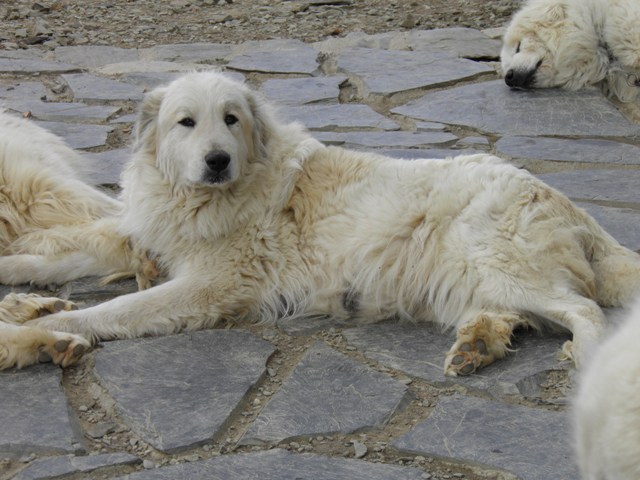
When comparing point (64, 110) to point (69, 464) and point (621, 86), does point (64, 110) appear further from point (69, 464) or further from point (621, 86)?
point (69, 464)

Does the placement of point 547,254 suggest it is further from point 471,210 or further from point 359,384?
point 359,384

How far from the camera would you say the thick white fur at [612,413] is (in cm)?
229

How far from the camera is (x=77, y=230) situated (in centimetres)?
516

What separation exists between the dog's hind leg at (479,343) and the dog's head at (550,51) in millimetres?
4041

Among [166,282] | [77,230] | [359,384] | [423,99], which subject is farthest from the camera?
[423,99]

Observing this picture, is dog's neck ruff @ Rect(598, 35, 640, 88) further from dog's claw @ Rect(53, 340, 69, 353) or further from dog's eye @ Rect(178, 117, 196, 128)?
dog's claw @ Rect(53, 340, 69, 353)

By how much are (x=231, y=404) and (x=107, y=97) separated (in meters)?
4.38

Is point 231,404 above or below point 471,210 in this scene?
below

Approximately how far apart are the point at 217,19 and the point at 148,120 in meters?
5.73

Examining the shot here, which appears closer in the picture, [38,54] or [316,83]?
[316,83]

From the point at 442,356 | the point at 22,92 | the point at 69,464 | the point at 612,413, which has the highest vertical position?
the point at 612,413

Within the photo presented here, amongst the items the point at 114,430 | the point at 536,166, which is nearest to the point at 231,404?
the point at 114,430

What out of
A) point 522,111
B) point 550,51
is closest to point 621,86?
point 550,51

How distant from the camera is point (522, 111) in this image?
24.1ft
